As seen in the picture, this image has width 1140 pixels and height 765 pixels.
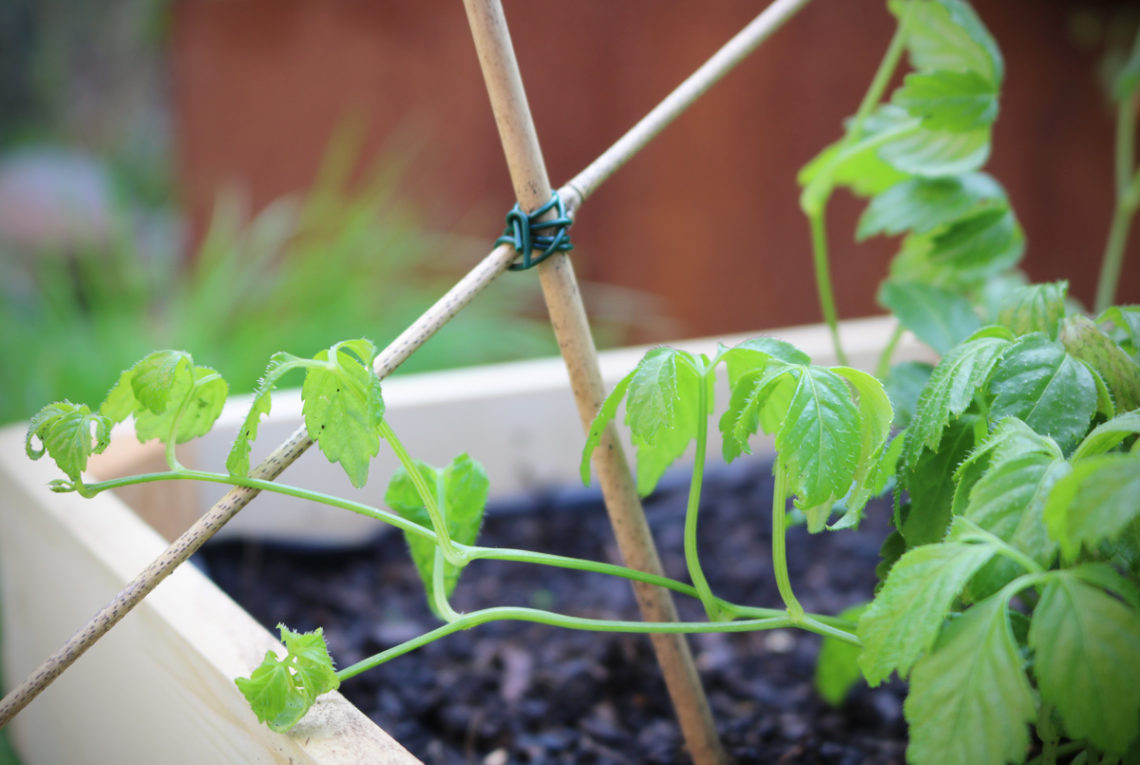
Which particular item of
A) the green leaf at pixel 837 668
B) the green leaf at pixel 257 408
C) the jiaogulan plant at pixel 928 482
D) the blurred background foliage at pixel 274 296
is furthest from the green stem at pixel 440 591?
the blurred background foliage at pixel 274 296

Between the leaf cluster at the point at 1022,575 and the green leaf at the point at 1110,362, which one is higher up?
the green leaf at the point at 1110,362

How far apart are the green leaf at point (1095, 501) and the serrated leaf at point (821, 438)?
84 millimetres

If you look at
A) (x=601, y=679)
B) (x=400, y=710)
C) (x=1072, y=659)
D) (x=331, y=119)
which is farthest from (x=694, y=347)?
(x=331, y=119)

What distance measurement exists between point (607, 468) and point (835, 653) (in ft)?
0.90

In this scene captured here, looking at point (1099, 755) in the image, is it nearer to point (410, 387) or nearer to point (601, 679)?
point (601, 679)

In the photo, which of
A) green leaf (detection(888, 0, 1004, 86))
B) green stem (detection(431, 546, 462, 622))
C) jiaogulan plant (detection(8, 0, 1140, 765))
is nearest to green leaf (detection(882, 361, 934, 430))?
jiaogulan plant (detection(8, 0, 1140, 765))

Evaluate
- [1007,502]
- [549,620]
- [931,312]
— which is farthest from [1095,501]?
[931,312]

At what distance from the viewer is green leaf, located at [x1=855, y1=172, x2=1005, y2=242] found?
0.68 meters

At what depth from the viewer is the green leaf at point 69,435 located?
0.42 m

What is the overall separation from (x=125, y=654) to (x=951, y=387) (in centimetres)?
55

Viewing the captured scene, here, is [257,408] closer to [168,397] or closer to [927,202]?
[168,397]

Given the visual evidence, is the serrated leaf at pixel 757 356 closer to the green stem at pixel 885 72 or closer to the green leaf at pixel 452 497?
the green leaf at pixel 452 497

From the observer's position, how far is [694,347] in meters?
1.12

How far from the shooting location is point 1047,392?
0.43 metres
